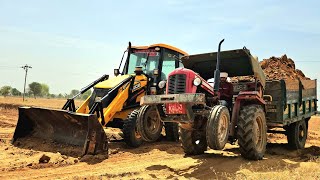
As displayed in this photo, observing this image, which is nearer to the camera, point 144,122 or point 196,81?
point 196,81

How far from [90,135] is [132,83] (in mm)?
2791

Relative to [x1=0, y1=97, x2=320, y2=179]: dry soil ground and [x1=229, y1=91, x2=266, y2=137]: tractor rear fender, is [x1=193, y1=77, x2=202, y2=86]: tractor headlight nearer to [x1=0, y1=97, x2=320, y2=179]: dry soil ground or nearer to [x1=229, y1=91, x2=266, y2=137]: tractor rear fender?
[x1=229, y1=91, x2=266, y2=137]: tractor rear fender

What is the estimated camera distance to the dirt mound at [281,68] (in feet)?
36.1

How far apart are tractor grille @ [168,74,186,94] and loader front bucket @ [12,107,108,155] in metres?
2.03

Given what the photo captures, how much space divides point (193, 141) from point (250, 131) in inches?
65.9

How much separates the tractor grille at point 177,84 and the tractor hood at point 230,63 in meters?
1.48

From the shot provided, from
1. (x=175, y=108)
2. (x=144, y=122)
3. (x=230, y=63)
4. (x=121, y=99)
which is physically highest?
(x=230, y=63)

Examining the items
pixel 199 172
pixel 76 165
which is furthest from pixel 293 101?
pixel 76 165

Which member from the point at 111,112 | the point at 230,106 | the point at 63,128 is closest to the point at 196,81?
the point at 230,106

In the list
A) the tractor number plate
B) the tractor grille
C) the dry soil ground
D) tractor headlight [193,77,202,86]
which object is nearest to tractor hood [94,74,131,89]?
the dry soil ground

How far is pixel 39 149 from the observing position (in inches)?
336

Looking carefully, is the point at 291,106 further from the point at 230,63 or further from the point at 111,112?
the point at 111,112

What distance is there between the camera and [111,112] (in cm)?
924

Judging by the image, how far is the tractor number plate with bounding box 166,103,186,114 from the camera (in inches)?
263
